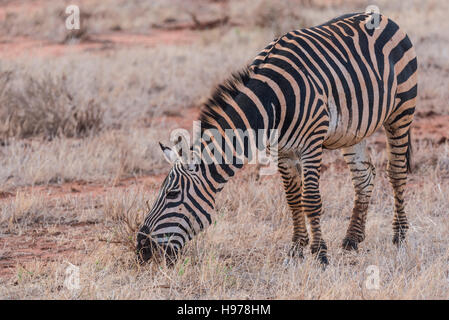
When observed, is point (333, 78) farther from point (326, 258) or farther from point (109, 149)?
point (109, 149)

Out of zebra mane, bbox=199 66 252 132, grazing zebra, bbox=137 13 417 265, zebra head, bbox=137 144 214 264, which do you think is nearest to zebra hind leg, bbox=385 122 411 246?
grazing zebra, bbox=137 13 417 265

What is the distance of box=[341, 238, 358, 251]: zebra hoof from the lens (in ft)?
19.0

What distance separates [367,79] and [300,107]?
0.93 m

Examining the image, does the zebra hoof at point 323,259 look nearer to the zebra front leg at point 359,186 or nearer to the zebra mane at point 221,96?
the zebra front leg at point 359,186

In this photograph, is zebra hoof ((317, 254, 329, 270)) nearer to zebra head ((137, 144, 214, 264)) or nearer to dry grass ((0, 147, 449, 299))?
dry grass ((0, 147, 449, 299))

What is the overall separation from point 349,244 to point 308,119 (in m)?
1.48

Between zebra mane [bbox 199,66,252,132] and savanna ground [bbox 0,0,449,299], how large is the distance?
110 cm

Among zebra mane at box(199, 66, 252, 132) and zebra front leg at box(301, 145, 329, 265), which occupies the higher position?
zebra mane at box(199, 66, 252, 132)

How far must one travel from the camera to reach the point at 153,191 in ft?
23.1

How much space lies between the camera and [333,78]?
5.27 m

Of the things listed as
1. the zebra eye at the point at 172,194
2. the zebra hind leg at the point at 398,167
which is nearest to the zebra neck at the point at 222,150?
the zebra eye at the point at 172,194

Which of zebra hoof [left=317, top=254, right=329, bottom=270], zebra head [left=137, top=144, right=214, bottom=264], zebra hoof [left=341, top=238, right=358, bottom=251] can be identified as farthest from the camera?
zebra hoof [left=341, top=238, right=358, bottom=251]

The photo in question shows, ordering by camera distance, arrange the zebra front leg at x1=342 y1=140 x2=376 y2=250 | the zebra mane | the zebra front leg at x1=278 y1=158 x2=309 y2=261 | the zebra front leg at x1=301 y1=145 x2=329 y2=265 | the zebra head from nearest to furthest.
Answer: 1. the zebra head
2. the zebra mane
3. the zebra front leg at x1=301 y1=145 x2=329 y2=265
4. the zebra front leg at x1=278 y1=158 x2=309 y2=261
5. the zebra front leg at x1=342 y1=140 x2=376 y2=250
